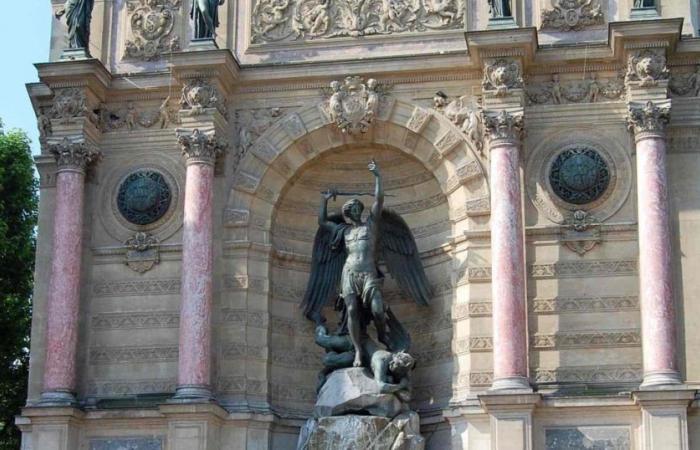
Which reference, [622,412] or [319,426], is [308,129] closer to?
[319,426]

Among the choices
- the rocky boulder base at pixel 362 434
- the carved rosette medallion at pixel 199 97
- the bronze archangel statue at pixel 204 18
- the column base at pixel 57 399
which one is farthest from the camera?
the bronze archangel statue at pixel 204 18

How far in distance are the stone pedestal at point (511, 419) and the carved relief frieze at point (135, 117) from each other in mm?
7003

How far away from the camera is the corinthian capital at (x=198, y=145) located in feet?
69.3

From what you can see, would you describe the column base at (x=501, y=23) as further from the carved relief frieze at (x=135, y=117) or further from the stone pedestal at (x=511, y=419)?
the stone pedestal at (x=511, y=419)

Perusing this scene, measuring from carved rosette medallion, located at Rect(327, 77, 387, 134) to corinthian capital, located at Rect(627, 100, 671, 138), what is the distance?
157 inches

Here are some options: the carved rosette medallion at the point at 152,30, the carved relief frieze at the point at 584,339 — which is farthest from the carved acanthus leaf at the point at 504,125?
the carved rosette medallion at the point at 152,30

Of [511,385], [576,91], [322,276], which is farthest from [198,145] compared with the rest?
[511,385]

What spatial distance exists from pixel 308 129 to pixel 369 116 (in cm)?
102

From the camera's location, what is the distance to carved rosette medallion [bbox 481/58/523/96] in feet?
67.5

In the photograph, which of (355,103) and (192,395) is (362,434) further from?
(355,103)

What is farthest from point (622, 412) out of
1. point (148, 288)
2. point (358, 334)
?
point (148, 288)

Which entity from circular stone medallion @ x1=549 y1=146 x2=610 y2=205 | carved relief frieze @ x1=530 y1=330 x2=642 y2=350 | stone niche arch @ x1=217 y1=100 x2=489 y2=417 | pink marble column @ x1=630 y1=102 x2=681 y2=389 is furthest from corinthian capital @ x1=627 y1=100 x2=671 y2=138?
carved relief frieze @ x1=530 y1=330 x2=642 y2=350

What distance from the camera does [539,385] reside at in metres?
19.8

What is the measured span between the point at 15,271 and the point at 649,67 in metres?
13.6
